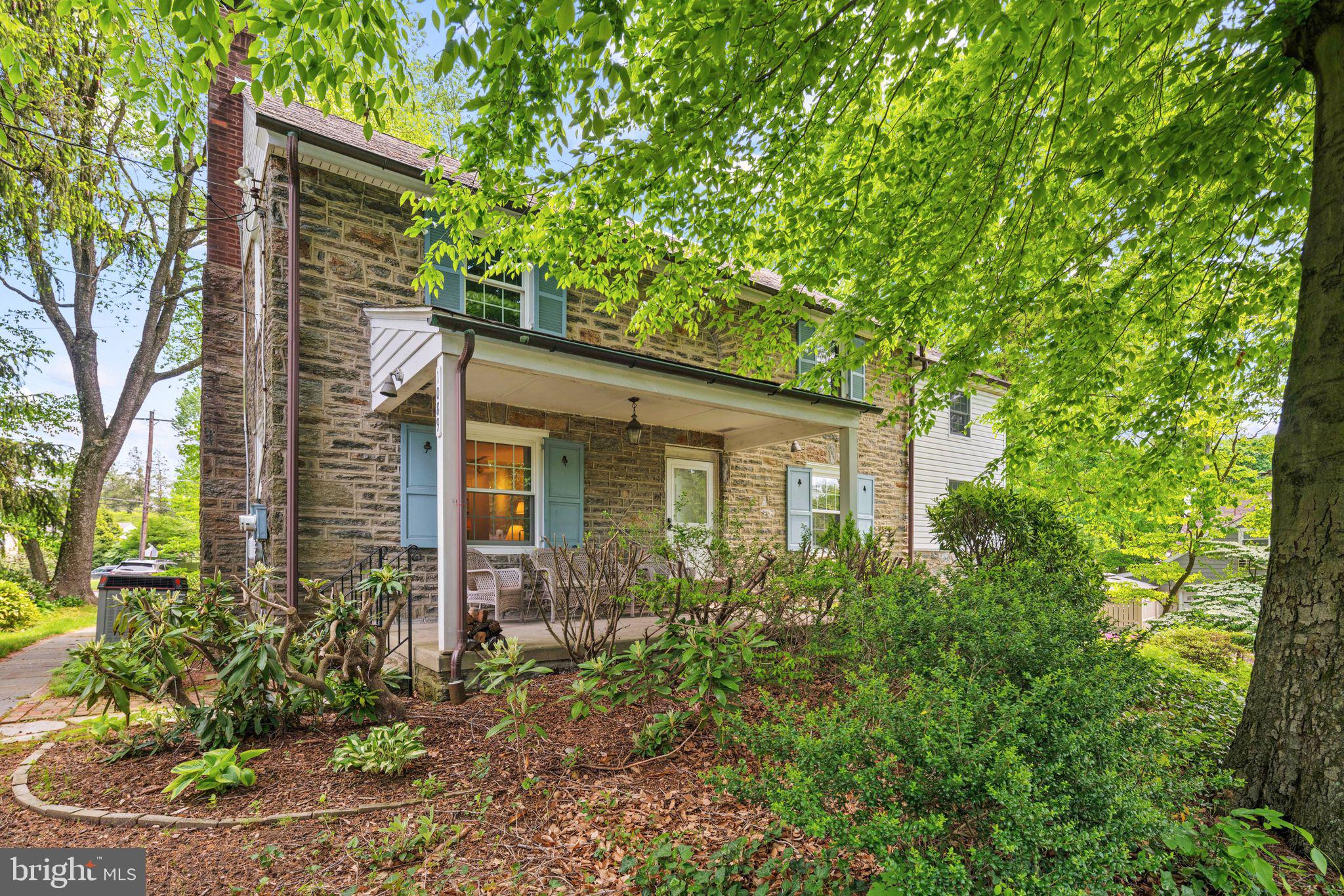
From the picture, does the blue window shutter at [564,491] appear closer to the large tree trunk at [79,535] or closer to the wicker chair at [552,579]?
the wicker chair at [552,579]

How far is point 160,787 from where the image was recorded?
10.5ft

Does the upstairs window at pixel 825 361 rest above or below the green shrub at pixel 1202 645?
above

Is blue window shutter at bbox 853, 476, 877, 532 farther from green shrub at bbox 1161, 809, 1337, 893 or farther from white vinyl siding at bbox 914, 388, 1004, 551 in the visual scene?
green shrub at bbox 1161, 809, 1337, 893

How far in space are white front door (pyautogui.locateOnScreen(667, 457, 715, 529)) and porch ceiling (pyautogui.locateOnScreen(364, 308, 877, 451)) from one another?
0.80 meters

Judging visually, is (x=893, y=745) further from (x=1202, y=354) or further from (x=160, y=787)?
(x=1202, y=354)

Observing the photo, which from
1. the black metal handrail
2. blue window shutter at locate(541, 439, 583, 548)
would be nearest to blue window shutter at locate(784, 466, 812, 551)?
blue window shutter at locate(541, 439, 583, 548)

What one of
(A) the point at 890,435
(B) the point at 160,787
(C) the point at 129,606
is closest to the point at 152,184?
(C) the point at 129,606

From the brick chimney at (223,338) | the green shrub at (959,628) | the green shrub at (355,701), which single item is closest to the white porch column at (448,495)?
the green shrub at (355,701)

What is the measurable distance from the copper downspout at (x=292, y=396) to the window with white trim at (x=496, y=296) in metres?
1.73

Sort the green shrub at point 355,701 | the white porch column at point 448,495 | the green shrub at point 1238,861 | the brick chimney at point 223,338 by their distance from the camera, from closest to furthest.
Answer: the green shrub at point 1238,861 < the green shrub at point 355,701 < the white porch column at point 448,495 < the brick chimney at point 223,338

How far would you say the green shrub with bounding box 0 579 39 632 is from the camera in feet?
29.3

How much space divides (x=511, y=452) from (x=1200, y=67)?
6908 mm

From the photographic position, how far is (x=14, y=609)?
917 centimetres

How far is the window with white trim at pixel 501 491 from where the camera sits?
23.6 ft
